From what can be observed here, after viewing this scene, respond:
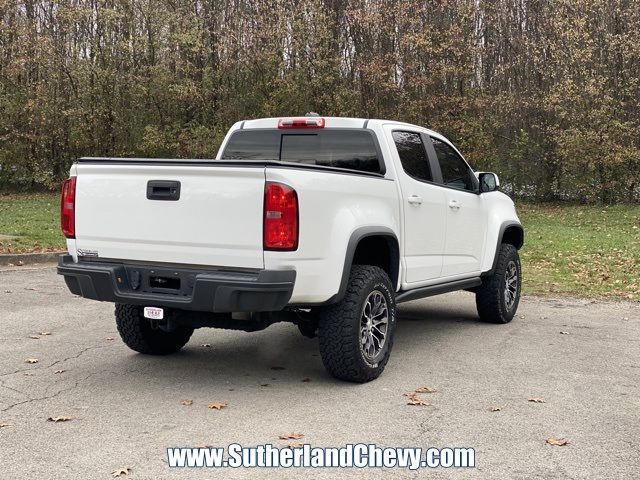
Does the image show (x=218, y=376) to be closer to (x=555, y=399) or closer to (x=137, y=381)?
(x=137, y=381)

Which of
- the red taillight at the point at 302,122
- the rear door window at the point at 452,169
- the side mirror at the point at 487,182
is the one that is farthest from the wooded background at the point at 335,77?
the red taillight at the point at 302,122

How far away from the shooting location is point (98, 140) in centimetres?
2664

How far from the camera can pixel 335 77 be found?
25438 millimetres

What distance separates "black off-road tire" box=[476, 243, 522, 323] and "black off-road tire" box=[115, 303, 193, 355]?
10.8 ft

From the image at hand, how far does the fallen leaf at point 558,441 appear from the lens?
15.1 ft

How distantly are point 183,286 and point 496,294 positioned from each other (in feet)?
13.5

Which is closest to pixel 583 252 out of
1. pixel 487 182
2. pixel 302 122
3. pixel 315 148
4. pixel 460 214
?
pixel 487 182

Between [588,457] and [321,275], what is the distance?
2.03 meters

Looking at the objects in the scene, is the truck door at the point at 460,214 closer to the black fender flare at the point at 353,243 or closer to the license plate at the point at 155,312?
the black fender flare at the point at 353,243

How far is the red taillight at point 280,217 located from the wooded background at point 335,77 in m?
20.0

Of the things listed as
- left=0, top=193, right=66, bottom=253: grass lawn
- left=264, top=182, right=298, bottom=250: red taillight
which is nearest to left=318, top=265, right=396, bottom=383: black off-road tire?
left=264, top=182, right=298, bottom=250: red taillight

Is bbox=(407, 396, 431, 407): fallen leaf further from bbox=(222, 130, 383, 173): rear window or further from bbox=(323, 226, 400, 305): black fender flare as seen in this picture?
bbox=(222, 130, 383, 173): rear window

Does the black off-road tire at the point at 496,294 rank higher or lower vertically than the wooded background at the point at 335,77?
lower

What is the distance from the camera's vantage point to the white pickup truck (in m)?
5.16
